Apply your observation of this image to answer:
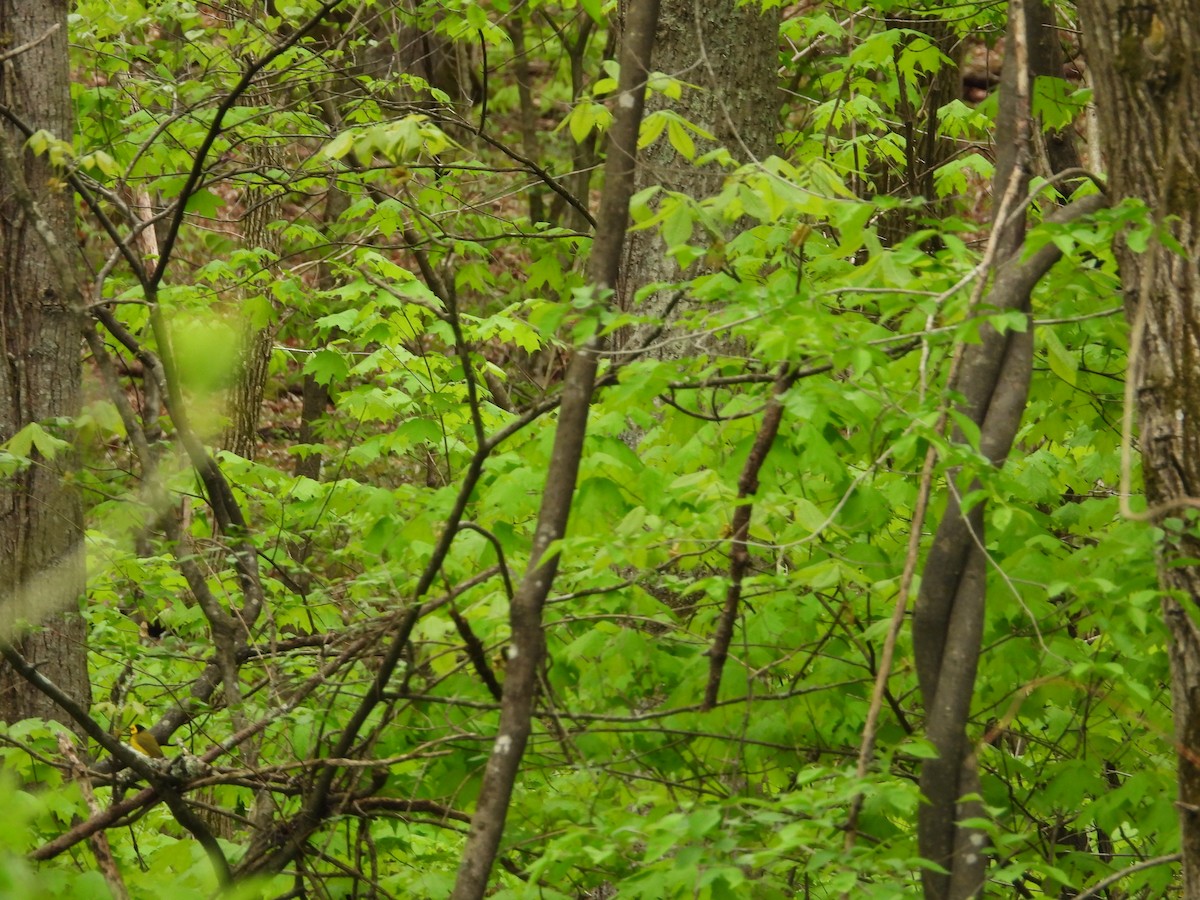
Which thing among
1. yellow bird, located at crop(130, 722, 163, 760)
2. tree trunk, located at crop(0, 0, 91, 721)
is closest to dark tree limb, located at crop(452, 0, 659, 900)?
yellow bird, located at crop(130, 722, 163, 760)

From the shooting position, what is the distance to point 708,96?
5012 millimetres

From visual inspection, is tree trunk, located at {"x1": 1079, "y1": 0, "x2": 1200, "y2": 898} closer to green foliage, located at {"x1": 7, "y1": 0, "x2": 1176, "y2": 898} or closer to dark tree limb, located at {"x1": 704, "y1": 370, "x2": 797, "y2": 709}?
green foliage, located at {"x1": 7, "y1": 0, "x2": 1176, "y2": 898}

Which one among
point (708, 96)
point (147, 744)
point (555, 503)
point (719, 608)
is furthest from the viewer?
point (708, 96)

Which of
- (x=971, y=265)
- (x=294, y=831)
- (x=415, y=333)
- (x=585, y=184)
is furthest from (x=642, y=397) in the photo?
(x=585, y=184)

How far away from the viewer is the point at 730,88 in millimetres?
5094

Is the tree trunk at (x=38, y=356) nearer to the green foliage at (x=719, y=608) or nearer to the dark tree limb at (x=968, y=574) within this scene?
the green foliage at (x=719, y=608)

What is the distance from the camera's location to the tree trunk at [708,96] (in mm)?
5039

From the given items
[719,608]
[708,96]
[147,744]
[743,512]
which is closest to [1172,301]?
[743,512]

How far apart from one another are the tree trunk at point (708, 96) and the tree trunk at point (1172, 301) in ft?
7.23

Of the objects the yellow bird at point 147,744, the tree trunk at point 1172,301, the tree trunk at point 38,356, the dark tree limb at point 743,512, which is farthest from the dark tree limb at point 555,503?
the tree trunk at point 38,356

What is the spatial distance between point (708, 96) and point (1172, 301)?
8.38 ft

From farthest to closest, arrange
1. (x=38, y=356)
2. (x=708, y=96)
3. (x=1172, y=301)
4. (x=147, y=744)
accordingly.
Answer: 1. (x=708, y=96)
2. (x=38, y=356)
3. (x=147, y=744)
4. (x=1172, y=301)

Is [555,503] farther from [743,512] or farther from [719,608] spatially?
[719,608]

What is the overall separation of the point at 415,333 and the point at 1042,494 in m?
2.97
